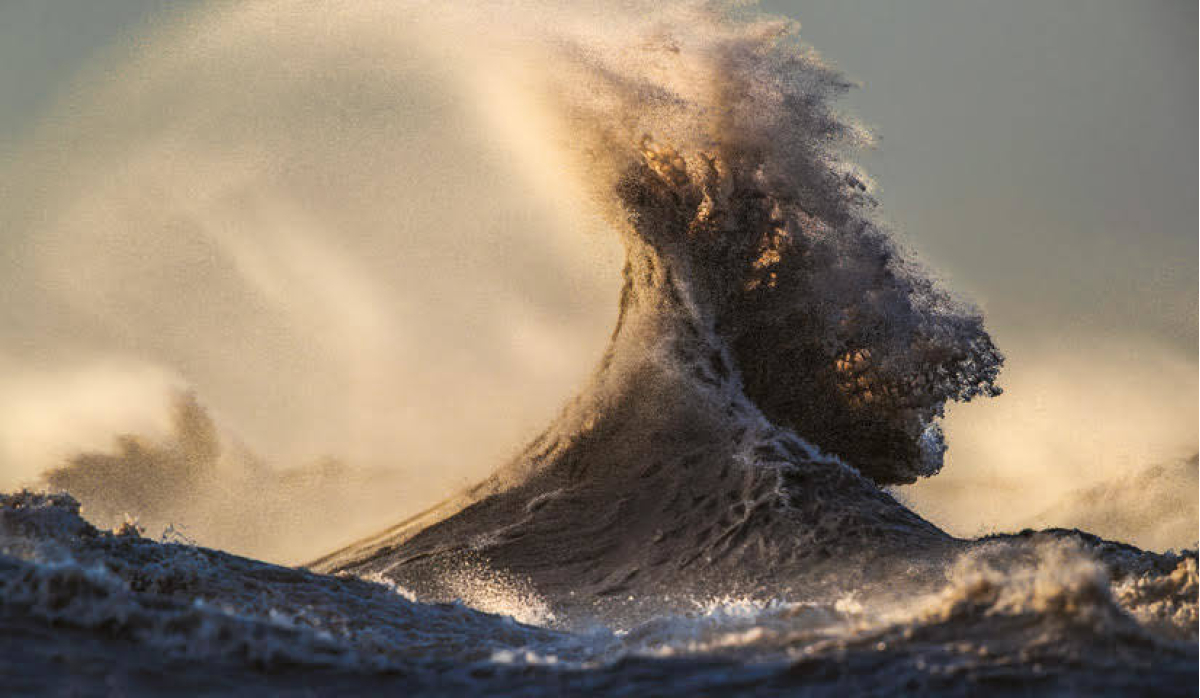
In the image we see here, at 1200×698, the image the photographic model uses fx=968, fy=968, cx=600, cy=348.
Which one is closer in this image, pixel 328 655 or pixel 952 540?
pixel 328 655

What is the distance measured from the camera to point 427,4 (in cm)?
1484

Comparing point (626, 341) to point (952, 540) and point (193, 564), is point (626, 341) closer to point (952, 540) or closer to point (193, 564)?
point (952, 540)

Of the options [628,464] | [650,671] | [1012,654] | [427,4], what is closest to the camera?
[1012,654]

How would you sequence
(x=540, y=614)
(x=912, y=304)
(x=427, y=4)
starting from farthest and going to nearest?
(x=427, y=4) → (x=912, y=304) → (x=540, y=614)

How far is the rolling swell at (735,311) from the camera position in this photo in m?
12.1

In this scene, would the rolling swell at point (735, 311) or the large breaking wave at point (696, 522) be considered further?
the rolling swell at point (735, 311)

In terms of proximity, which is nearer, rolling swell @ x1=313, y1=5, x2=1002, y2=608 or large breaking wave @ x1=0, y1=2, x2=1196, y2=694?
large breaking wave @ x1=0, y1=2, x2=1196, y2=694

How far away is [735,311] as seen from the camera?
13.1m

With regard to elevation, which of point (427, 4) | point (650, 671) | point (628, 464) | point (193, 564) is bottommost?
point (650, 671)

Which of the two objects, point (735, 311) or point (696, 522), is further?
point (735, 311)

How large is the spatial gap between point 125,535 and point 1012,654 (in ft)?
18.0

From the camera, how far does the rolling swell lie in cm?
1214

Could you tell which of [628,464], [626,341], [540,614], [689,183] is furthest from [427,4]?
[540,614]

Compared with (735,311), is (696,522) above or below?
below
